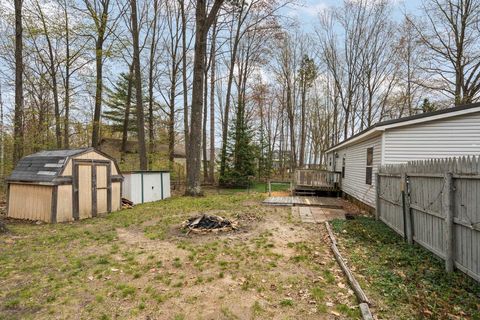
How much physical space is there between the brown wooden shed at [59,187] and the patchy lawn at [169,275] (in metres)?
1.23

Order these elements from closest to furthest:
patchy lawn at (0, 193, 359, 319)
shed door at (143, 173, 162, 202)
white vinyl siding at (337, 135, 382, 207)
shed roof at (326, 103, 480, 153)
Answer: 1. patchy lawn at (0, 193, 359, 319)
2. shed roof at (326, 103, 480, 153)
3. white vinyl siding at (337, 135, 382, 207)
4. shed door at (143, 173, 162, 202)

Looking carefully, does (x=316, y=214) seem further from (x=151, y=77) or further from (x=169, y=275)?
(x=151, y=77)

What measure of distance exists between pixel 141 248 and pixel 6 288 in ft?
6.96

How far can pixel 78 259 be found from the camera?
15.7ft

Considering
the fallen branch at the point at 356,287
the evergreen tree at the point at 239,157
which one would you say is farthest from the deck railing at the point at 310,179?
the fallen branch at the point at 356,287

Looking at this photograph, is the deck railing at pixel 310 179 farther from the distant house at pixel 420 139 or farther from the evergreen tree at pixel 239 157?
the evergreen tree at pixel 239 157

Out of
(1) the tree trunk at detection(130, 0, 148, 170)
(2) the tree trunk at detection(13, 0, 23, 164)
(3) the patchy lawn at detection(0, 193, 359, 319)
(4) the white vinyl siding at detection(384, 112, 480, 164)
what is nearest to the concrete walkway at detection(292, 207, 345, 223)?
(3) the patchy lawn at detection(0, 193, 359, 319)

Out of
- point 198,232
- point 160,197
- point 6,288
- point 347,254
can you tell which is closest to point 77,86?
point 160,197

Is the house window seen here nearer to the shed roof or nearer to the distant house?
the distant house

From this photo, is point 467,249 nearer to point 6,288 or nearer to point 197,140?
point 6,288

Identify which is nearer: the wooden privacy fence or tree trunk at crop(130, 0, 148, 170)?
the wooden privacy fence

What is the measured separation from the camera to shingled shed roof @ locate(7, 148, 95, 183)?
8.12 meters

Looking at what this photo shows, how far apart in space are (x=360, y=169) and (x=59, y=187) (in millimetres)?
10882

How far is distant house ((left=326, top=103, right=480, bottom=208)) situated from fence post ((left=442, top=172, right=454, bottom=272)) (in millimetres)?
4812
